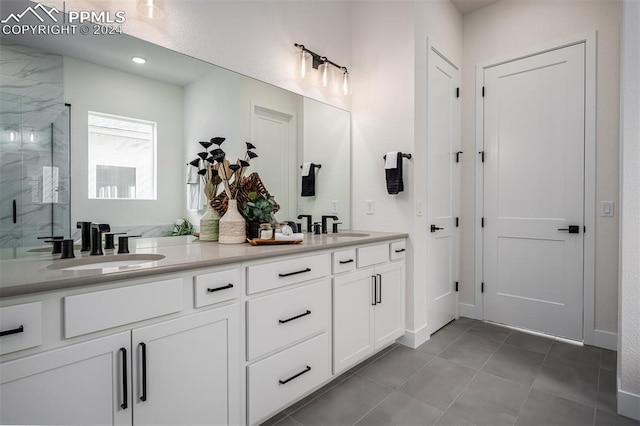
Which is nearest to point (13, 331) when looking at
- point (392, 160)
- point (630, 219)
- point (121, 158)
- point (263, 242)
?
point (121, 158)

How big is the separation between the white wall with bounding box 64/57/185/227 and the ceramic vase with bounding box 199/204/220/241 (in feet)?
0.50

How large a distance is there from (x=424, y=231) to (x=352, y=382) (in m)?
1.31

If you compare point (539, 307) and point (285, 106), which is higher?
point (285, 106)

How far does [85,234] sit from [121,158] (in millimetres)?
417

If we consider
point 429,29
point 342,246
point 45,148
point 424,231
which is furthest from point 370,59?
point 45,148

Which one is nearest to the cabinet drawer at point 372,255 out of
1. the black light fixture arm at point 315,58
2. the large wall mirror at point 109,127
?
the large wall mirror at point 109,127

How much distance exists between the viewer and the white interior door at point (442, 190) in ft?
9.26

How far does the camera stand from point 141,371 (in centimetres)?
116

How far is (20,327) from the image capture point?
0.92 metres

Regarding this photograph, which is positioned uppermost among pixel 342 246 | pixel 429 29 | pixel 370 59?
pixel 429 29

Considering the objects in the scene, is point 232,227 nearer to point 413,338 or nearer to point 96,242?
point 96,242

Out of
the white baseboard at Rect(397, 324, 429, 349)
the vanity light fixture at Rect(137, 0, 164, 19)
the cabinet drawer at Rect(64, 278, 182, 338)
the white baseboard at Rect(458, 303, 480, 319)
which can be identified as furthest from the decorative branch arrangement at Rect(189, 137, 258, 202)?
the white baseboard at Rect(458, 303, 480, 319)

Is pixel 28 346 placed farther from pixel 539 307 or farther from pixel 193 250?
pixel 539 307

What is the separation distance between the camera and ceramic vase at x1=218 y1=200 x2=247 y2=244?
194 centimetres
